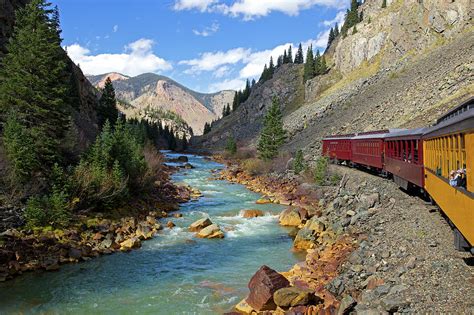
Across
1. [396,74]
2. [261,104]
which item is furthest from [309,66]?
[396,74]

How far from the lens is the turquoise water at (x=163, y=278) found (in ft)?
46.4

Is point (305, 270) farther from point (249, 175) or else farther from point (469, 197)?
point (249, 175)

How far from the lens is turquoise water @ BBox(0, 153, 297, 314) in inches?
557

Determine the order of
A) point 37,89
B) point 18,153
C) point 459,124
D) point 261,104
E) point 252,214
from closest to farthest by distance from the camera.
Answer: point 459,124, point 18,153, point 37,89, point 252,214, point 261,104

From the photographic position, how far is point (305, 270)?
16.3 m

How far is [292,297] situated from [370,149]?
2098cm

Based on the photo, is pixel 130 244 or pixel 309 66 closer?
pixel 130 244

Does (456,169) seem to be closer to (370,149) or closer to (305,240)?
(305,240)

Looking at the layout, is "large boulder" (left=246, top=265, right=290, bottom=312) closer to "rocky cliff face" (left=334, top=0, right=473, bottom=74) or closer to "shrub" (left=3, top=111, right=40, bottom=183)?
"shrub" (left=3, top=111, right=40, bottom=183)

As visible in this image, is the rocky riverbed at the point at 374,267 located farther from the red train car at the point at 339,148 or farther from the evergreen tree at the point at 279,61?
the evergreen tree at the point at 279,61

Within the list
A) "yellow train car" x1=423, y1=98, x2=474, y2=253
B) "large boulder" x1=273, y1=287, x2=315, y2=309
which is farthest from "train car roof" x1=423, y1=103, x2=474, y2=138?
"large boulder" x1=273, y1=287, x2=315, y2=309

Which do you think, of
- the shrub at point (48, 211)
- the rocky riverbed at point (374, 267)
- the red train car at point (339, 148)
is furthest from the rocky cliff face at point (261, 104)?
the rocky riverbed at point (374, 267)

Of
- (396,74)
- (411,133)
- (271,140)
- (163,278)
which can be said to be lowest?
(163,278)

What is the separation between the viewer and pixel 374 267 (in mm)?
12969
